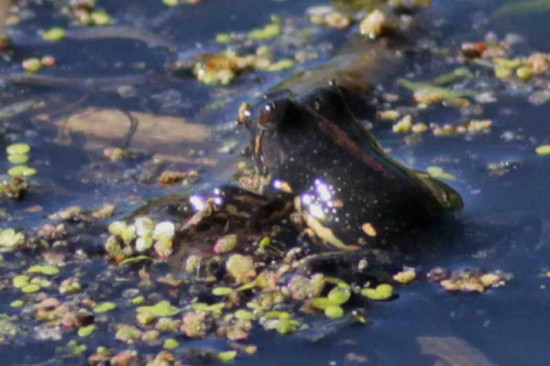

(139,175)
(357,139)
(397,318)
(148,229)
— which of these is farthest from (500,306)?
(139,175)

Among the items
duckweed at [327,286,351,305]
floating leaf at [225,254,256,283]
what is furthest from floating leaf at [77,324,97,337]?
duckweed at [327,286,351,305]

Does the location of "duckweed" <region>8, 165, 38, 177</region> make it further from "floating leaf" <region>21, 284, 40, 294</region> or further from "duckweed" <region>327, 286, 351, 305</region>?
"duckweed" <region>327, 286, 351, 305</region>

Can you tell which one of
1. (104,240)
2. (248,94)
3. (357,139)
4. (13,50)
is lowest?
(104,240)

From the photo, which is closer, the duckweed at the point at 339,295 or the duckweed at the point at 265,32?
the duckweed at the point at 339,295

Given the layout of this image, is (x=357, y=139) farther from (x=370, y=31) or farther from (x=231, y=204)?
(x=370, y=31)

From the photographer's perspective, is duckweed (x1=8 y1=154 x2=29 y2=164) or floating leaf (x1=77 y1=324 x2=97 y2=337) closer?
floating leaf (x1=77 y1=324 x2=97 y2=337)

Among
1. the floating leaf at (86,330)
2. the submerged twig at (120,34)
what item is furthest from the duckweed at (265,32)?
the floating leaf at (86,330)

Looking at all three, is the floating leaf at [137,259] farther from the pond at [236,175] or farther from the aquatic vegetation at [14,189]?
the aquatic vegetation at [14,189]

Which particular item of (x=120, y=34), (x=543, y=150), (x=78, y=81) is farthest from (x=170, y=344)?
(x=120, y=34)
